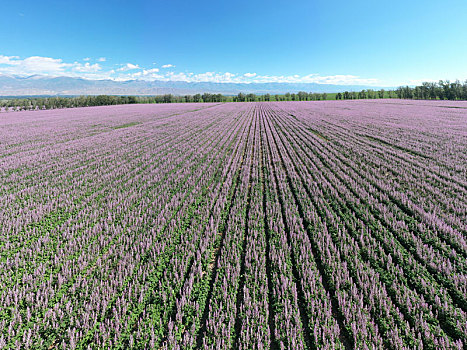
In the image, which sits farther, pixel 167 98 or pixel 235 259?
pixel 167 98

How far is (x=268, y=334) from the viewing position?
149 inches

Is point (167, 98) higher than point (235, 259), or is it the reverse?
point (167, 98)

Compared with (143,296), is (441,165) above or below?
above

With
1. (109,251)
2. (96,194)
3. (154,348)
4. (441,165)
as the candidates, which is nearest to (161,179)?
(96,194)

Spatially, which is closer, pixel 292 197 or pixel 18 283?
pixel 18 283

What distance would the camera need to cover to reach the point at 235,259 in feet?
18.6

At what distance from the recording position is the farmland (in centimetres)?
386

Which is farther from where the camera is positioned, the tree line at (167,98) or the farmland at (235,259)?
the tree line at (167,98)

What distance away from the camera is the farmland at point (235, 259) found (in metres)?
3.86

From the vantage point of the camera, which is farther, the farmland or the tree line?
the tree line

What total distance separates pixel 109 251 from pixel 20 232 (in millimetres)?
3437

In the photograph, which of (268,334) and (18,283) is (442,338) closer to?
(268,334)

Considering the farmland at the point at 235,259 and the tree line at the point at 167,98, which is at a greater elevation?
the tree line at the point at 167,98

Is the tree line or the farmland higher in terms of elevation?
the tree line
